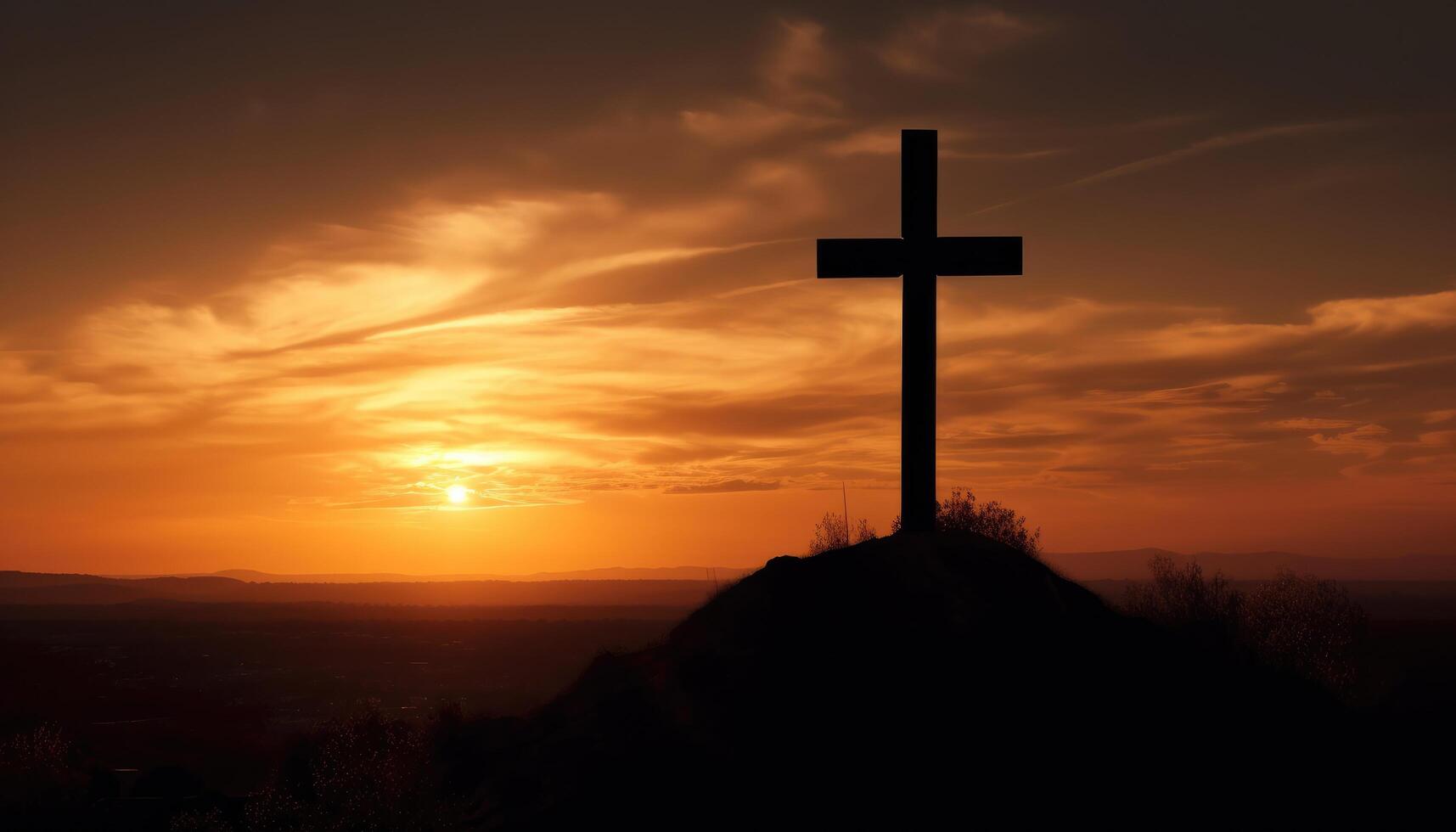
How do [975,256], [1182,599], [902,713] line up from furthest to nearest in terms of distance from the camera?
1. [1182,599]
2. [975,256]
3. [902,713]

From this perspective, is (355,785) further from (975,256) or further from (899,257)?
(975,256)

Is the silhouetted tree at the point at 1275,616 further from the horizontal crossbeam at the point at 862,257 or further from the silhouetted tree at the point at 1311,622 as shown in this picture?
the horizontal crossbeam at the point at 862,257

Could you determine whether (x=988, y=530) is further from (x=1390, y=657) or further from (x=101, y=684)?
(x=101, y=684)

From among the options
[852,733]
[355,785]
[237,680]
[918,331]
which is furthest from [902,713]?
[237,680]

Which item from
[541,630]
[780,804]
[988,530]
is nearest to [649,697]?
[780,804]

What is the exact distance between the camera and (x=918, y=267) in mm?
16984

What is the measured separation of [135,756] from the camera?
60.3 metres

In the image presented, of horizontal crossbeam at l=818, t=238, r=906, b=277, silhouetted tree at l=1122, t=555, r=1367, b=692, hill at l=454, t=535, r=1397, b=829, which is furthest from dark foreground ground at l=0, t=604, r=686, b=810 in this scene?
silhouetted tree at l=1122, t=555, r=1367, b=692

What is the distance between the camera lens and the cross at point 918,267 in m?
16.7

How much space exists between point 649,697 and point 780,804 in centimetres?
292

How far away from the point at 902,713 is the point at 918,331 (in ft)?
19.0

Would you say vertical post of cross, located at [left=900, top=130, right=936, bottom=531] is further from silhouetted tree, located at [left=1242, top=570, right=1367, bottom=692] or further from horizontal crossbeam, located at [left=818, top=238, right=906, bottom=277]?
silhouetted tree, located at [left=1242, top=570, right=1367, bottom=692]

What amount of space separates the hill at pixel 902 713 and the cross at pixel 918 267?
961 mm

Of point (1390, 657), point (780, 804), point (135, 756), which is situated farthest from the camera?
point (135, 756)
